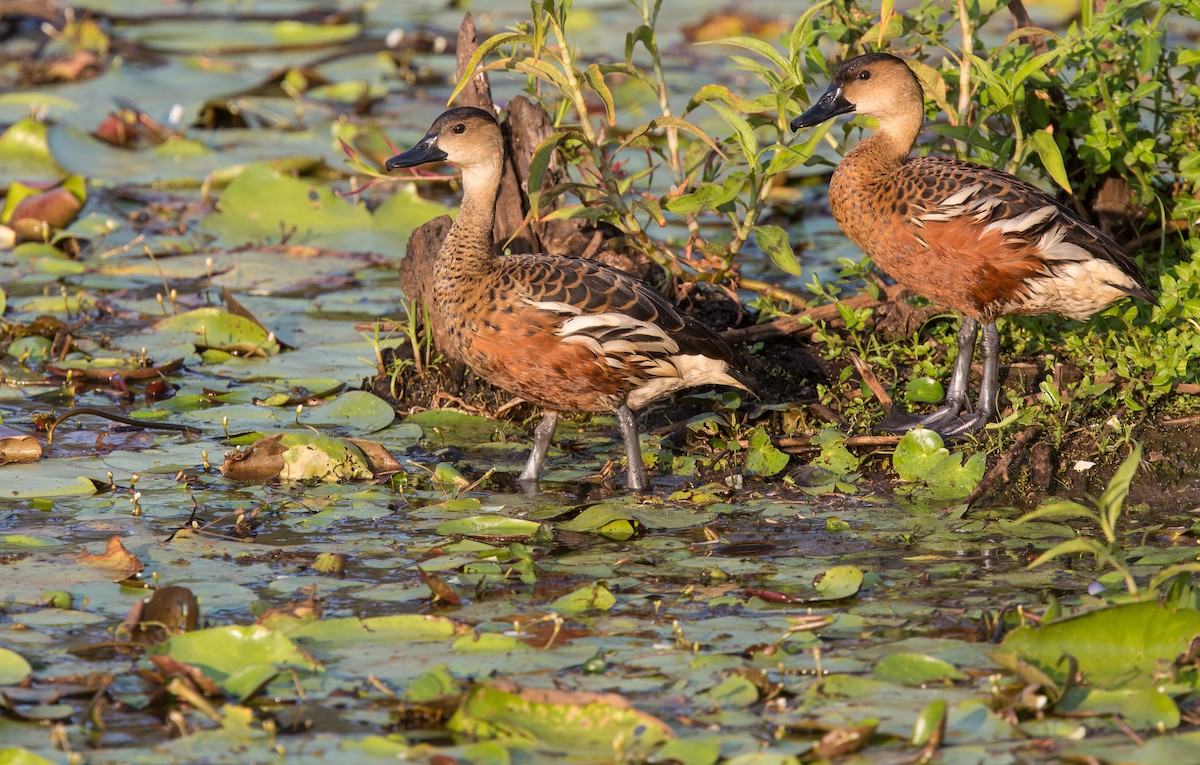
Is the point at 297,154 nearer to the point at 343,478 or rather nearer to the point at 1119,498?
the point at 343,478

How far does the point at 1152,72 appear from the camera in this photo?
671cm

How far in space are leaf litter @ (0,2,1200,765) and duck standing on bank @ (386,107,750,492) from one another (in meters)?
0.38

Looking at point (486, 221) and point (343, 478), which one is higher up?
point (486, 221)

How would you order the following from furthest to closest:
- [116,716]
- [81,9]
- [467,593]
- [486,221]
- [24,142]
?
[81,9]
[24,142]
[486,221]
[467,593]
[116,716]

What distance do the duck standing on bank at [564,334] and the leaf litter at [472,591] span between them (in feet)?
1.24

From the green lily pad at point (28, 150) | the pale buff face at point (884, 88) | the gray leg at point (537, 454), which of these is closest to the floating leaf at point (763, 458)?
the gray leg at point (537, 454)

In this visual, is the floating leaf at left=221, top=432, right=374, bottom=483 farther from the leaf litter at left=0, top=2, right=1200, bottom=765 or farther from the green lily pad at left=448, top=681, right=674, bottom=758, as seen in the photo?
the green lily pad at left=448, top=681, right=674, bottom=758

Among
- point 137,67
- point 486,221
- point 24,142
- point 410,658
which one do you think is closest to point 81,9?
point 137,67

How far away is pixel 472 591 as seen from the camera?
15.6 ft

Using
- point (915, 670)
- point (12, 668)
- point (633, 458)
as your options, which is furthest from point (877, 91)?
point (12, 668)

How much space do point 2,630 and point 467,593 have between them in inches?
56.0

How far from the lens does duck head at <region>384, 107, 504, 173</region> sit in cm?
621

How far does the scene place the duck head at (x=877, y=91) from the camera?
20.5 feet

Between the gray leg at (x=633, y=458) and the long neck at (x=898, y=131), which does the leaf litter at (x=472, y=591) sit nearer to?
the gray leg at (x=633, y=458)
